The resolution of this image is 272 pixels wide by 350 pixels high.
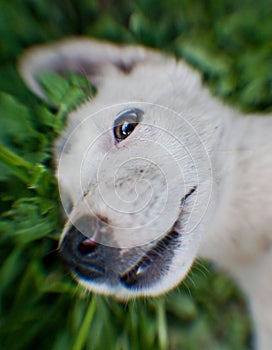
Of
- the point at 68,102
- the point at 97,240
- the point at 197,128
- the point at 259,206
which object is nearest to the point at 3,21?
the point at 68,102

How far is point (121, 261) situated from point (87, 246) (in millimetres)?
125

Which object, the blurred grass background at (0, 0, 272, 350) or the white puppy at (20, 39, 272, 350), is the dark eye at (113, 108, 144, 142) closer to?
the white puppy at (20, 39, 272, 350)

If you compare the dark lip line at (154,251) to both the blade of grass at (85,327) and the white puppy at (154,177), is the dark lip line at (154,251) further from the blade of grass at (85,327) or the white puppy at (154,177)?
the blade of grass at (85,327)

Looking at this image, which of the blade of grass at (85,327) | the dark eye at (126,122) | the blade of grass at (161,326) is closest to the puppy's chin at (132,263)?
the dark eye at (126,122)

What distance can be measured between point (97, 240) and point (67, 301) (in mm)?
883

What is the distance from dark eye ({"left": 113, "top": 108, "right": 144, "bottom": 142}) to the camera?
5.33ft

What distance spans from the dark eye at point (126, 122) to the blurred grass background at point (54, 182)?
1.25 feet

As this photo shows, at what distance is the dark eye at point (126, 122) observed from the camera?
5.33ft

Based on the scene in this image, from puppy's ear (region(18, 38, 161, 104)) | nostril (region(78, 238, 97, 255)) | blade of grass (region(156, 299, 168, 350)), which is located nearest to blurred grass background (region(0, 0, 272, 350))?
blade of grass (region(156, 299, 168, 350))

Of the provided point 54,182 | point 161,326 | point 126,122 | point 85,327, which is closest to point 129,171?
point 126,122

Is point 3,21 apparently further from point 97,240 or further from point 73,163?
point 97,240

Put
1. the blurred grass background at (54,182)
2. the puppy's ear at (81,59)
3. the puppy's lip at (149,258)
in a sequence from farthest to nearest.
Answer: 1. the blurred grass background at (54,182)
2. the puppy's ear at (81,59)
3. the puppy's lip at (149,258)

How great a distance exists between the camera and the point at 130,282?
5.28 feet

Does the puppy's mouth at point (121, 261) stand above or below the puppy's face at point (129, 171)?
below
